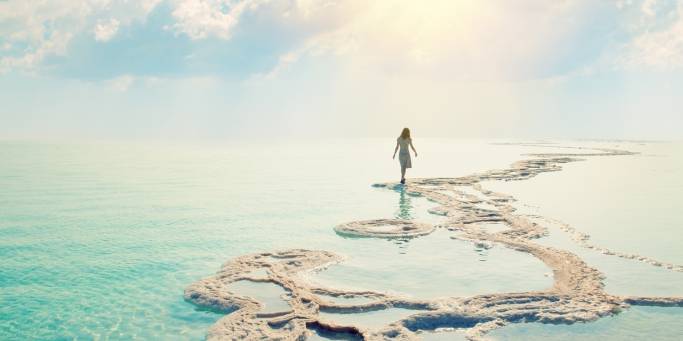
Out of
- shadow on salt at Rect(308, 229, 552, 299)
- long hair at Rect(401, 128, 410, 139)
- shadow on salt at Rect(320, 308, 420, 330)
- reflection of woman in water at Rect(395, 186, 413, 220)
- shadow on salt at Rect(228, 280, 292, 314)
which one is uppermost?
long hair at Rect(401, 128, 410, 139)

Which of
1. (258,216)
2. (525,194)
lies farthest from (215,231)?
(525,194)

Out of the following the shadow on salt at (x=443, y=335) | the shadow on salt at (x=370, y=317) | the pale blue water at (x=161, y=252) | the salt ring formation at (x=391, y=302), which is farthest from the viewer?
the pale blue water at (x=161, y=252)

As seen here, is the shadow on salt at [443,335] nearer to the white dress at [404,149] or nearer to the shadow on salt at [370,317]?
the shadow on salt at [370,317]

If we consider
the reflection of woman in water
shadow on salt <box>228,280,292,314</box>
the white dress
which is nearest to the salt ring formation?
shadow on salt <box>228,280,292,314</box>

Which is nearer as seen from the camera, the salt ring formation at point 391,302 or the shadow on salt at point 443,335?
the shadow on salt at point 443,335

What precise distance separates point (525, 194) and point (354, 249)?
14.6 m

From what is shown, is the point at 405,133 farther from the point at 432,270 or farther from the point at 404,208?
the point at 432,270

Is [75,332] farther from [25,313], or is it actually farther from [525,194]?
[525,194]

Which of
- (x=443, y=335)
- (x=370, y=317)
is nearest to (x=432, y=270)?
(x=370, y=317)

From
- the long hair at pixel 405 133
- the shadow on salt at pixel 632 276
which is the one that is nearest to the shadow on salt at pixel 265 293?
the shadow on salt at pixel 632 276

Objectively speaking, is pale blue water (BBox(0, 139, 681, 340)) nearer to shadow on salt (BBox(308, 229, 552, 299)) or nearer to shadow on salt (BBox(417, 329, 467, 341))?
shadow on salt (BBox(308, 229, 552, 299))

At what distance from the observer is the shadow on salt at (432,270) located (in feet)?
32.3

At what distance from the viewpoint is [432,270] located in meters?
11.1

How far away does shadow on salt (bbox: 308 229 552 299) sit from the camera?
9852 millimetres
